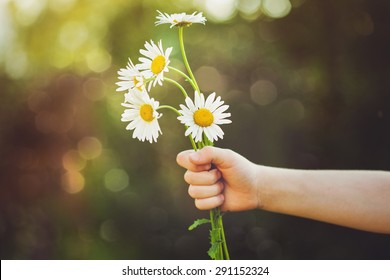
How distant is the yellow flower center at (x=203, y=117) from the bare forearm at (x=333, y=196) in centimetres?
17

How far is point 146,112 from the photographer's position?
74 cm

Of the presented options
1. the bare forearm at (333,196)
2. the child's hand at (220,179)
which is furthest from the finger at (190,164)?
the bare forearm at (333,196)

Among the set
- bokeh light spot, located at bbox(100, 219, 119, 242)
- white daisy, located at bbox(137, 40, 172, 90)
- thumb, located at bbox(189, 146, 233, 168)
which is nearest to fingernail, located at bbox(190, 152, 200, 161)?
thumb, located at bbox(189, 146, 233, 168)

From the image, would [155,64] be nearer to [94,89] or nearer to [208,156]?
[208,156]

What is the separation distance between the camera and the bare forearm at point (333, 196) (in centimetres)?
84

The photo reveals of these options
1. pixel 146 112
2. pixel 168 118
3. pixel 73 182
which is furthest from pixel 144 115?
pixel 73 182

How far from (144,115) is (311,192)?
339 millimetres

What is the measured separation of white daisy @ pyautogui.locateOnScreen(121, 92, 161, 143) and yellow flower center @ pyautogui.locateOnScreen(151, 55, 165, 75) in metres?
0.04

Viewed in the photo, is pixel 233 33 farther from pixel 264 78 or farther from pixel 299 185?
pixel 299 185

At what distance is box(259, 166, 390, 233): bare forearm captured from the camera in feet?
2.76

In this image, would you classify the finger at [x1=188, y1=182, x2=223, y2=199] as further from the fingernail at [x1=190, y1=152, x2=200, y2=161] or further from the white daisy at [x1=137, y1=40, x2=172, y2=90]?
the white daisy at [x1=137, y1=40, x2=172, y2=90]

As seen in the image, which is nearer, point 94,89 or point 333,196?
point 333,196

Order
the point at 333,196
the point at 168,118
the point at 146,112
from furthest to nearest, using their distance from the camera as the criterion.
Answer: the point at 168,118 < the point at 333,196 < the point at 146,112
